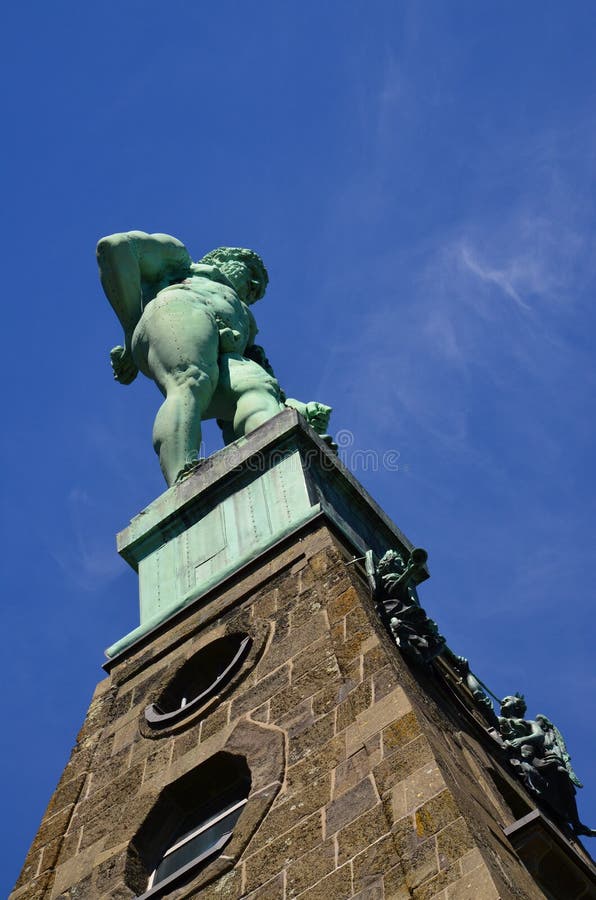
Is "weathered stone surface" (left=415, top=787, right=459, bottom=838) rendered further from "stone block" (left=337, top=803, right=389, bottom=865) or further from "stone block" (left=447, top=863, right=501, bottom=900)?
"stone block" (left=447, top=863, right=501, bottom=900)

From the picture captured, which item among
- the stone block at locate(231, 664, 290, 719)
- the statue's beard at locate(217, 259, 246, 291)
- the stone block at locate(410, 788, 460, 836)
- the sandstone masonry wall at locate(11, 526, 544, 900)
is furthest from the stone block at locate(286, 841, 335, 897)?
the statue's beard at locate(217, 259, 246, 291)

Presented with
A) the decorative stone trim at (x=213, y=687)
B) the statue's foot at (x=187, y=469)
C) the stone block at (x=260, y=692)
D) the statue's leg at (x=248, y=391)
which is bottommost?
the stone block at (x=260, y=692)

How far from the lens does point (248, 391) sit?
1373 cm

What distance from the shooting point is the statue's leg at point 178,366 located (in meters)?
12.9

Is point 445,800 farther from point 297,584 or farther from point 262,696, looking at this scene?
point 297,584

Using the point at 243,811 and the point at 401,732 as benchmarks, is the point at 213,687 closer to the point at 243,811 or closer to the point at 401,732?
the point at 243,811

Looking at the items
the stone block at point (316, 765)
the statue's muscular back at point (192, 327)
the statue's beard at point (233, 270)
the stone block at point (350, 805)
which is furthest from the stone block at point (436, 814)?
the statue's beard at point (233, 270)

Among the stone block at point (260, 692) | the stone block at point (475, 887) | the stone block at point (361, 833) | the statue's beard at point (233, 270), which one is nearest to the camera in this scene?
the stone block at point (475, 887)

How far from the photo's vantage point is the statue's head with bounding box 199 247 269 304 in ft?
53.2

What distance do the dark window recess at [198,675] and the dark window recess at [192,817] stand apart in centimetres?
73

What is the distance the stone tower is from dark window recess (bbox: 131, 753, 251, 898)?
1cm

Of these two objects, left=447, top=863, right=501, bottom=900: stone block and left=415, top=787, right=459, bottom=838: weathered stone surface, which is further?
left=415, top=787, right=459, bottom=838: weathered stone surface

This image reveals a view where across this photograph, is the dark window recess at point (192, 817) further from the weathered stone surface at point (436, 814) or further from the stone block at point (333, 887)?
the weathered stone surface at point (436, 814)

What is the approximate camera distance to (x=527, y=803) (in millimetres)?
9531
